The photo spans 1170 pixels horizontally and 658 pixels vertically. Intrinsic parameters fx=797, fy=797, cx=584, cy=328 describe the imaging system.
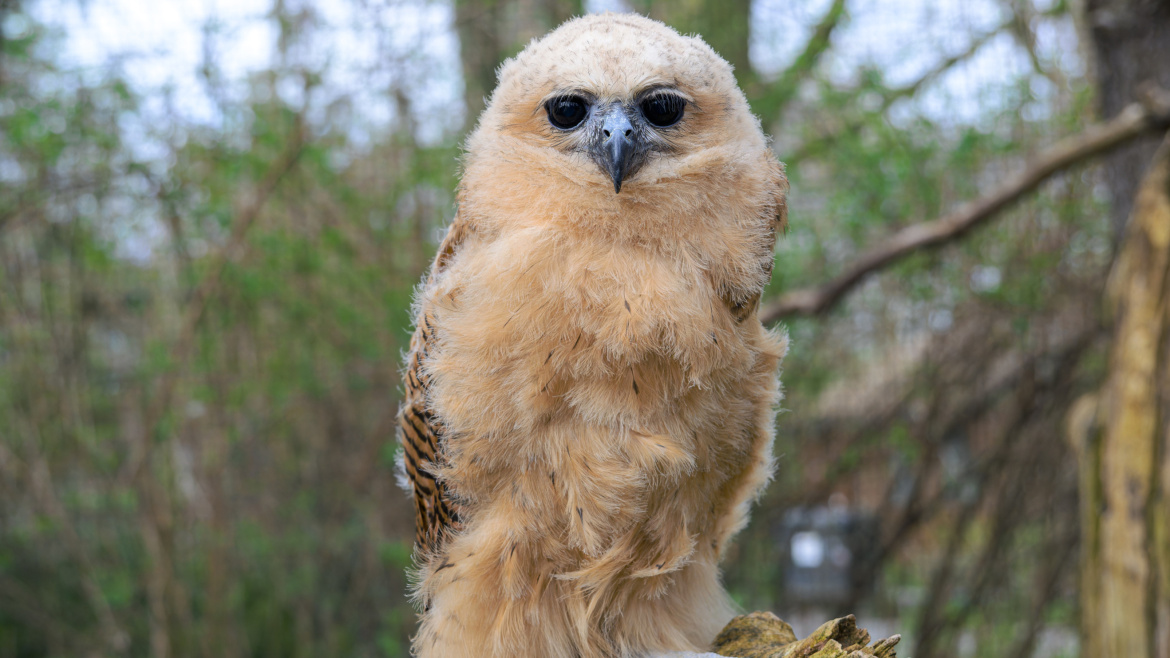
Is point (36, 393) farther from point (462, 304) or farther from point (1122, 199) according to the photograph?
point (1122, 199)

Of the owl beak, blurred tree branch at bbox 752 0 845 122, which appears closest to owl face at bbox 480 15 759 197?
the owl beak

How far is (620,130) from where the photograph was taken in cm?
185

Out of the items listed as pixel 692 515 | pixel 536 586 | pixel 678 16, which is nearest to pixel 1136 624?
pixel 692 515

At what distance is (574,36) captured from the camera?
2.05 m

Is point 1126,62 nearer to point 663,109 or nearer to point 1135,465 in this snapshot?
point 1135,465

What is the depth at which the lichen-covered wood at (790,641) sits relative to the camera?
6.01ft

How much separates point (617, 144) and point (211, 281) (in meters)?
3.76

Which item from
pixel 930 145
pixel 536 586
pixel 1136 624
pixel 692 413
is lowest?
pixel 1136 624

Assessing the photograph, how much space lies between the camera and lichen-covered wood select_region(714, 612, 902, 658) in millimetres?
1832

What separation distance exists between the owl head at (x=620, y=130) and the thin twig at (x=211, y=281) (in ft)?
10.1

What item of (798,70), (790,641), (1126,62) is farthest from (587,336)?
(1126,62)

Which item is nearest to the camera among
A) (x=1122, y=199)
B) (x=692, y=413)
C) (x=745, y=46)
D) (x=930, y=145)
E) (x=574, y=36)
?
(x=692, y=413)

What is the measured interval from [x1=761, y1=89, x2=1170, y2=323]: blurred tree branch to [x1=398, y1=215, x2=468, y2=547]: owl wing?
1.99 meters

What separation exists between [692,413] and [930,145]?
3.69 m
